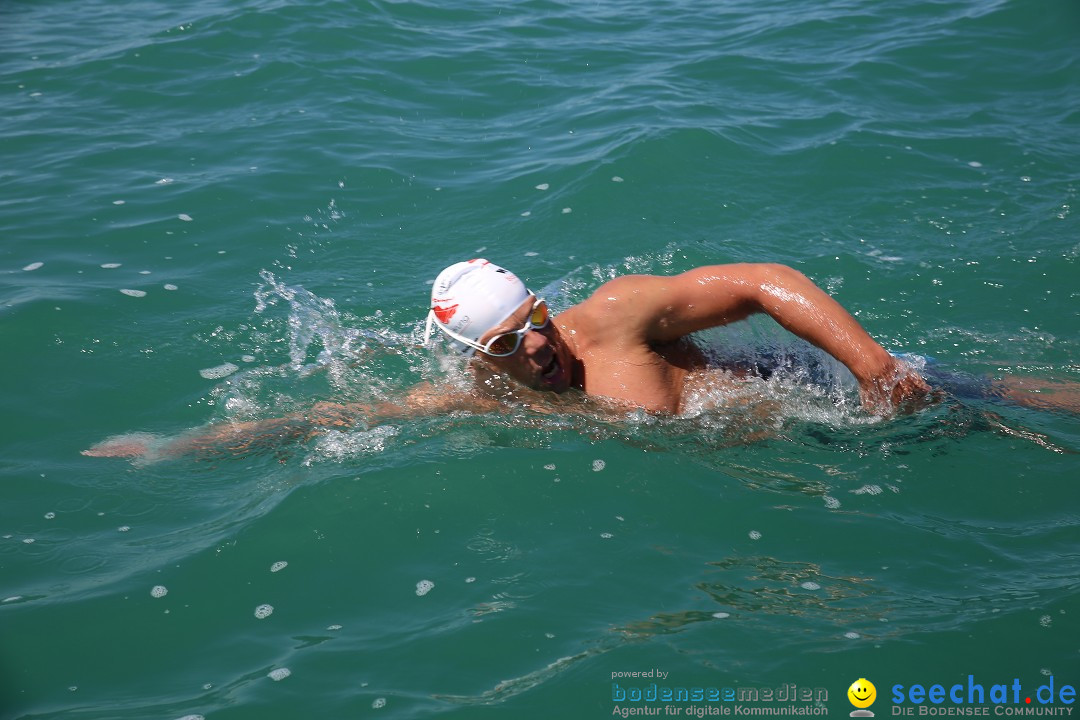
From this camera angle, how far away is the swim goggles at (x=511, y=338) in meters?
5.02

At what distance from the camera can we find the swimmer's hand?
4.70 meters

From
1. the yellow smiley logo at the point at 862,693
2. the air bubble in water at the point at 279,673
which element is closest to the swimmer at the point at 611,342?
the yellow smiley logo at the point at 862,693

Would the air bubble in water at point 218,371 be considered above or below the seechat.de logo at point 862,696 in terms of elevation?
above

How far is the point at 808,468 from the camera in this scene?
197 inches

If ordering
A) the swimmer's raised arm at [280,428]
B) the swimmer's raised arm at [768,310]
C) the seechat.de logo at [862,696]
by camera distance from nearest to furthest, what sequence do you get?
the seechat.de logo at [862,696] → the swimmer's raised arm at [768,310] → the swimmer's raised arm at [280,428]


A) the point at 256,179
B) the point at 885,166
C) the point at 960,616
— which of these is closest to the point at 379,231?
the point at 256,179

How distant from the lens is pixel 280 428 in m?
5.43

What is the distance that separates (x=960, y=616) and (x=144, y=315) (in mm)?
5514

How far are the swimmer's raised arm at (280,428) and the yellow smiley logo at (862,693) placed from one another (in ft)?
8.06

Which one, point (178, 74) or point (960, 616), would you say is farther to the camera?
point (178, 74)

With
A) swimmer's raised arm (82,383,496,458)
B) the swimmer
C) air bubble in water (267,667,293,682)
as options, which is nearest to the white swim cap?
the swimmer

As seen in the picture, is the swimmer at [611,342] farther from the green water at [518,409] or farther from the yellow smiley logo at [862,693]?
the yellow smiley logo at [862,693]

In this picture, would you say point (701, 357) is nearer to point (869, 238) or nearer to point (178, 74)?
point (869, 238)

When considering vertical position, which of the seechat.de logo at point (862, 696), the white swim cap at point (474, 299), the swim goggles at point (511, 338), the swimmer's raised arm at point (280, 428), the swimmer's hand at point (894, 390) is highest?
the white swim cap at point (474, 299)
